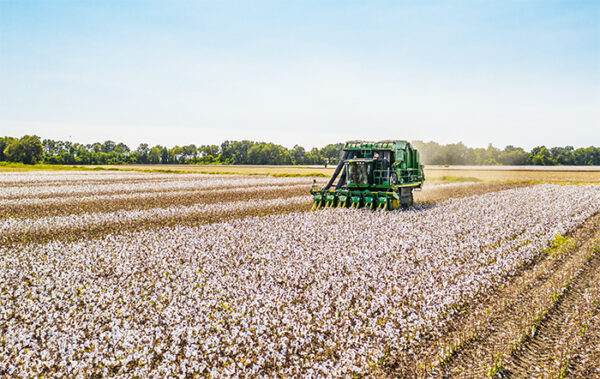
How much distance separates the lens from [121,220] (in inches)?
699

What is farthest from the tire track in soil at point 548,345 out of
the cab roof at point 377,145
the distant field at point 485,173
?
the distant field at point 485,173

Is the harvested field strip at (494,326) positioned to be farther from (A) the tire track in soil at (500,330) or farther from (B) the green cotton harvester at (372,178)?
(B) the green cotton harvester at (372,178)

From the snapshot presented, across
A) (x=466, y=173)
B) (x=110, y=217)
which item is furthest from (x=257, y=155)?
(x=110, y=217)

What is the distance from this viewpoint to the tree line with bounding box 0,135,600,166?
107625 millimetres

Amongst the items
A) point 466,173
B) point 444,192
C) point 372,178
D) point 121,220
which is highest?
point 372,178

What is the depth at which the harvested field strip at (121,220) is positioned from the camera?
14617 millimetres

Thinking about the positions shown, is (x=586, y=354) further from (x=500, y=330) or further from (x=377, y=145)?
(x=377, y=145)

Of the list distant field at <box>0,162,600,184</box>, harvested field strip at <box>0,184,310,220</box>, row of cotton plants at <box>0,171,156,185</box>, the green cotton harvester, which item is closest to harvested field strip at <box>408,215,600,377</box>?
the green cotton harvester

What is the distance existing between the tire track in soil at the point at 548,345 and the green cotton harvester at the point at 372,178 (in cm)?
1120

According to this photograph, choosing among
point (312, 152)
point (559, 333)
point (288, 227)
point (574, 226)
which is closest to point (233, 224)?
point (288, 227)

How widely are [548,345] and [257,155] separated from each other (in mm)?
130505

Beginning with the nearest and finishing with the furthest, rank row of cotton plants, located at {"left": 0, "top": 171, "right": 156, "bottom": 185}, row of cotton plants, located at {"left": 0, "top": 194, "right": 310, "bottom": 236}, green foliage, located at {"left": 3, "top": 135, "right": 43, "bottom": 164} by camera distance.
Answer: row of cotton plants, located at {"left": 0, "top": 194, "right": 310, "bottom": 236}
row of cotton plants, located at {"left": 0, "top": 171, "right": 156, "bottom": 185}
green foliage, located at {"left": 3, "top": 135, "right": 43, "bottom": 164}

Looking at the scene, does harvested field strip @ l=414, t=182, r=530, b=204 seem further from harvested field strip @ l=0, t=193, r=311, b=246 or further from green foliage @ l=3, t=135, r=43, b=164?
green foliage @ l=3, t=135, r=43, b=164

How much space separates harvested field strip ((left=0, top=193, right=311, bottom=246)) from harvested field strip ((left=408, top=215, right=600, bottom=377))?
12.4 m
